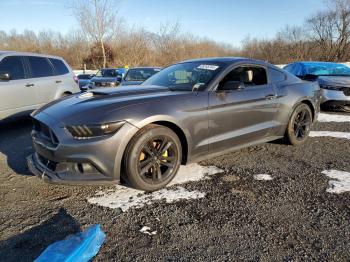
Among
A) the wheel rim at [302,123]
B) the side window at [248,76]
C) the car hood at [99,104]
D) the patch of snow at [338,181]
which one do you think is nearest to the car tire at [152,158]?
the car hood at [99,104]

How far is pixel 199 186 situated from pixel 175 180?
35 centimetres

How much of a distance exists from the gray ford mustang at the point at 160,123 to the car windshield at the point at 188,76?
0.01 meters

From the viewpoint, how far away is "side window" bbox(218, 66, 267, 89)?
445 centimetres

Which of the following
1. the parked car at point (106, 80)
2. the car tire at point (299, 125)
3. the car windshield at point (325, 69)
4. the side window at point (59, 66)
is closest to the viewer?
the car tire at point (299, 125)

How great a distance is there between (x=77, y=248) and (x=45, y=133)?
68.0 inches

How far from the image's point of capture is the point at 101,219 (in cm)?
306

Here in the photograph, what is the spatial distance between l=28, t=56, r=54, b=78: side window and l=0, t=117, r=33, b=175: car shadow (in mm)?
1055

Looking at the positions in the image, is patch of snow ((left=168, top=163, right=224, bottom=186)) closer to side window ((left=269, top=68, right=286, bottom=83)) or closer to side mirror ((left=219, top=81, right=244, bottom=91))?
side mirror ((left=219, top=81, right=244, bottom=91))

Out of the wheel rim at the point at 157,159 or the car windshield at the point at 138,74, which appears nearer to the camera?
the wheel rim at the point at 157,159

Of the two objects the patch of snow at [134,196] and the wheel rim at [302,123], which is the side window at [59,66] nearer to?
the patch of snow at [134,196]

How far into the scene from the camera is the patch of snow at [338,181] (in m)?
3.70

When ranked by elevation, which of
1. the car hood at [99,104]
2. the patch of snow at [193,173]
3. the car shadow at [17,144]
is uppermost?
the car hood at [99,104]

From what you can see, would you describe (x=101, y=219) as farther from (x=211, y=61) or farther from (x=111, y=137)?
(x=211, y=61)

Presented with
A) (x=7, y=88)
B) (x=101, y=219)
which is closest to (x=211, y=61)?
(x=101, y=219)
